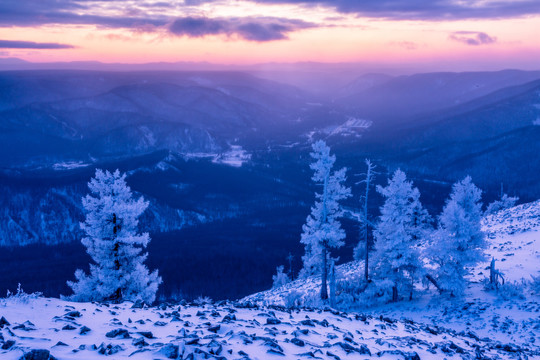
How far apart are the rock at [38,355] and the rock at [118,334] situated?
2.23 meters

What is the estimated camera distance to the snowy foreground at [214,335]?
8.94 metres

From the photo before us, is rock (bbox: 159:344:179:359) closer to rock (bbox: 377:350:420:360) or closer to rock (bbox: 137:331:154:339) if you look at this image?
rock (bbox: 137:331:154:339)

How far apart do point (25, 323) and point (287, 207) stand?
413 feet

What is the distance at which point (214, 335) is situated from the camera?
1073cm

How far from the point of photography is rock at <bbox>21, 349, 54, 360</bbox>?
7.65 metres

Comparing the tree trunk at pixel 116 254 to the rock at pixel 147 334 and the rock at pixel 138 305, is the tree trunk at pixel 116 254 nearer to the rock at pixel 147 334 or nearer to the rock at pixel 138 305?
the rock at pixel 138 305

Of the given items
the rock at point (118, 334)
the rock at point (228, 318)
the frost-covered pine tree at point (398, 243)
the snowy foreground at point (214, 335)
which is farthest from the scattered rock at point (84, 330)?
the frost-covered pine tree at point (398, 243)

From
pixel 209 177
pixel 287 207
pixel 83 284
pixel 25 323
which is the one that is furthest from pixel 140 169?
pixel 25 323

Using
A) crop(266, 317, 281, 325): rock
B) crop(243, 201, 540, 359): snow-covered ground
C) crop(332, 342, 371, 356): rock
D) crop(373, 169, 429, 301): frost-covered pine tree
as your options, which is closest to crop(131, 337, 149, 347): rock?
crop(266, 317, 281, 325): rock

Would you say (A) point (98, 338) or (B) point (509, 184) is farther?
(B) point (509, 184)

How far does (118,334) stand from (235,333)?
297cm

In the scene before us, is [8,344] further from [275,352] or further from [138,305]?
[138,305]

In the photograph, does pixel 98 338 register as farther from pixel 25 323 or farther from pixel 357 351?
pixel 357 351

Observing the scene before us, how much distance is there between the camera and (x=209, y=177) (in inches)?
6796
